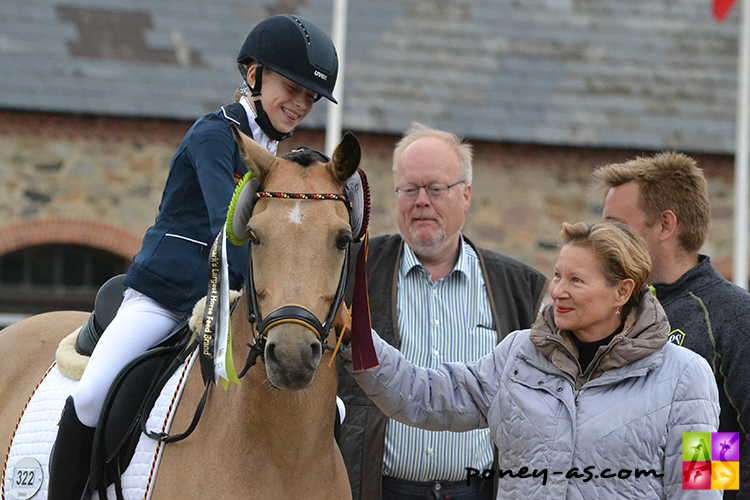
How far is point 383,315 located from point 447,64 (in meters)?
7.81

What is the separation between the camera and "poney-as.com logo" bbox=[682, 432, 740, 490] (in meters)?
2.51

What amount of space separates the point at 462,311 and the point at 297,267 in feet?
5.31

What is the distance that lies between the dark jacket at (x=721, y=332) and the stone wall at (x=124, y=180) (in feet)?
22.2

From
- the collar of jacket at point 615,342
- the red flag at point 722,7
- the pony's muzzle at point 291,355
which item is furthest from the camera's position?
the red flag at point 722,7

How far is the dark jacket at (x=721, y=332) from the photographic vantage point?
9.76ft

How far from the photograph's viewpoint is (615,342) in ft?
8.73

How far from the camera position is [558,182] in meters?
10.9

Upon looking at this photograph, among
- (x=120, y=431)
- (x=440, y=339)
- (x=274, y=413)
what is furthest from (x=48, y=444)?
(x=440, y=339)

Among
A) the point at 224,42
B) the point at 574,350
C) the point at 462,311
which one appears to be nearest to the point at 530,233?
the point at 224,42

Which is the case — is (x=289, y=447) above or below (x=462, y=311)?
below

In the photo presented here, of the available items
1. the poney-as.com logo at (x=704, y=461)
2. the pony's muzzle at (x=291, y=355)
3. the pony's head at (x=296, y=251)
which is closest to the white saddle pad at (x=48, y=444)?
the pony's head at (x=296, y=251)

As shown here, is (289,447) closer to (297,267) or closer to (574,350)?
(297,267)

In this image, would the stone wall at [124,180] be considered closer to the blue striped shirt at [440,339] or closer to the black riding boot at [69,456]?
the blue striped shirt at [440,339]

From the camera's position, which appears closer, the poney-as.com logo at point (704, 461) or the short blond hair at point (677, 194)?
the poney-as.com logo at point (704, 461)
